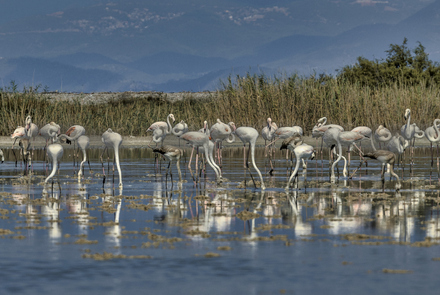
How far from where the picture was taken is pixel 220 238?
8859 millimetres

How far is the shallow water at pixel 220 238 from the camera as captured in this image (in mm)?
6816

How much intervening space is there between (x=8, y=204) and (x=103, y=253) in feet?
15.1

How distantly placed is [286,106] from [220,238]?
77.0 feet

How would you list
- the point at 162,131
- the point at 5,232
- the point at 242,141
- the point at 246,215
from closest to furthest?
the point at 5,232 → the point at 246,215 → the point at 242,141 → the point at 162,131

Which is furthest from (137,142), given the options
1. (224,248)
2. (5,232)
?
(224,248)

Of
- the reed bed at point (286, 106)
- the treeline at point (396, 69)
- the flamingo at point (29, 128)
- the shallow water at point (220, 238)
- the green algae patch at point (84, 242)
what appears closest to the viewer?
the shallow water at point (220, 238)

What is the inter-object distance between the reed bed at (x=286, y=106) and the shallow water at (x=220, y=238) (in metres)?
16.5

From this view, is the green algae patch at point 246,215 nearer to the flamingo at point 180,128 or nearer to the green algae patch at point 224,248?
the green algae patch at point 224,248

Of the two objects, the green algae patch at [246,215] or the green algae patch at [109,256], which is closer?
the green algae patch at [109,256]

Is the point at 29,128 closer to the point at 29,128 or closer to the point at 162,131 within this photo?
the point at 29,128

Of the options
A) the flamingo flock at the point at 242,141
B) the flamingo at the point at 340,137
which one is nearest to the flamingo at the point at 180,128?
the flamingo flock at the point at 242,141

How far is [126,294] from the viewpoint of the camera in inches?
253

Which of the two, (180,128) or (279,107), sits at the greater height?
(279,107)

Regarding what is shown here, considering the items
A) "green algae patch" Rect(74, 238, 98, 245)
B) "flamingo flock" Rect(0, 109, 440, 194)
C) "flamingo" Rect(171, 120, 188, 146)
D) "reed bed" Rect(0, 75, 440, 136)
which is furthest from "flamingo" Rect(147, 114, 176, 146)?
"reed bed" Rect(0, 75, 440, 136)
